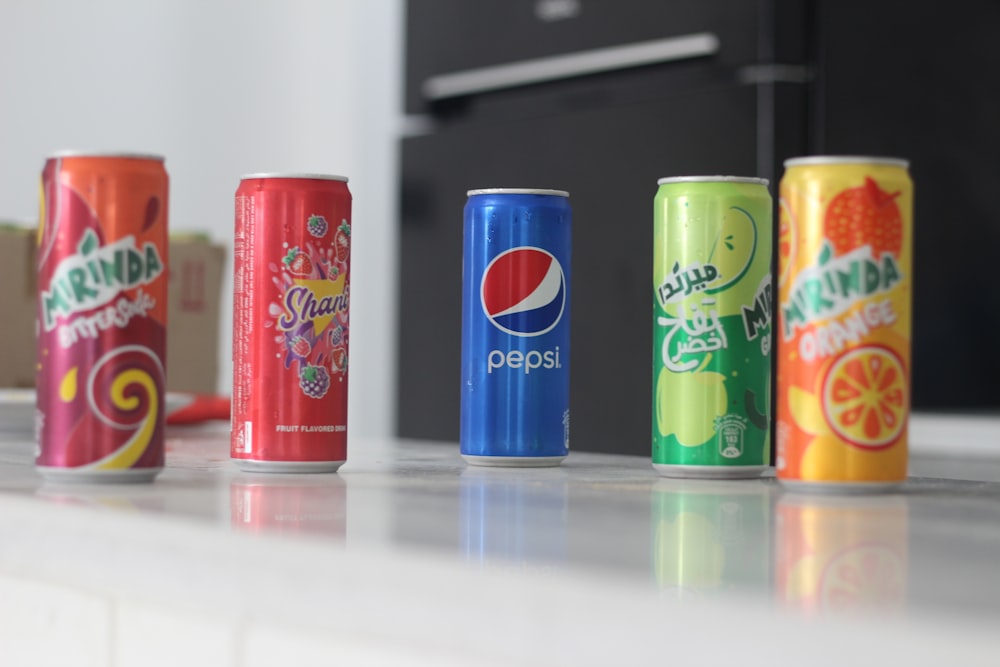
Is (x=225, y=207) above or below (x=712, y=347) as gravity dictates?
above

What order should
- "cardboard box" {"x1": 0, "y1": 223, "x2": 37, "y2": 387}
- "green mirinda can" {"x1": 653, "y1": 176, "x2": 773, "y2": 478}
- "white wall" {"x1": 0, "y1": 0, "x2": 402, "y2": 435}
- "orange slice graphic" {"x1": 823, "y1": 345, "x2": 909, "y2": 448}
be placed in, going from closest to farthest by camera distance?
1. "orange slice graphic" {"x1": 823, "y1": 345, "x2": 909, "y2": 448}
2. "green mirinda can" {"x1": 653, "y1": 176, "x2": 773, "y2": 478}
3. "cardboard box" {"x1": 0, "y1": 223, "x2": 37, "y2": 387}
4. "white wall" {"x1": 0, "y1": 0, "x2": 402, "y2": 435}

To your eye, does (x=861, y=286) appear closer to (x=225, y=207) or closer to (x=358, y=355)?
(x=358, y=355)

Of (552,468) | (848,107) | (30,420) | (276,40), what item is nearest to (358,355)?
(276,40)

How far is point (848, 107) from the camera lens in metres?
2.12

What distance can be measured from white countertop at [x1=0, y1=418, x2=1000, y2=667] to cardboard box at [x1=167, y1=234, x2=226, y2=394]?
869mm

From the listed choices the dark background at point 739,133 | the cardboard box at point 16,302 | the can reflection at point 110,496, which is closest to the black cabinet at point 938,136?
the dark background at point 739,133

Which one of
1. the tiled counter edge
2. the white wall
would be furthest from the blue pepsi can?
the white wall

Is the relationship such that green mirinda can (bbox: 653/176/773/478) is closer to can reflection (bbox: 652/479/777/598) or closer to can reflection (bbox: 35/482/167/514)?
can reflection (bbox: 652/479/777/598)

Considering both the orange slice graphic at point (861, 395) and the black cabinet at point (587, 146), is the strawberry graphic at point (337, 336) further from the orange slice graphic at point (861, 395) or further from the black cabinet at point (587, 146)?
the black cabinet at point (587, 146)

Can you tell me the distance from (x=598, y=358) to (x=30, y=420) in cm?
107

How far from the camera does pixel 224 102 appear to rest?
347 cm

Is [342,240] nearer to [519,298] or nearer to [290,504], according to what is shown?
[519,298]

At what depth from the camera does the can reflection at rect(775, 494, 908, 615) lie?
50 centimetres

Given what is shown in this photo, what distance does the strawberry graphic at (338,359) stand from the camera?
999mm
